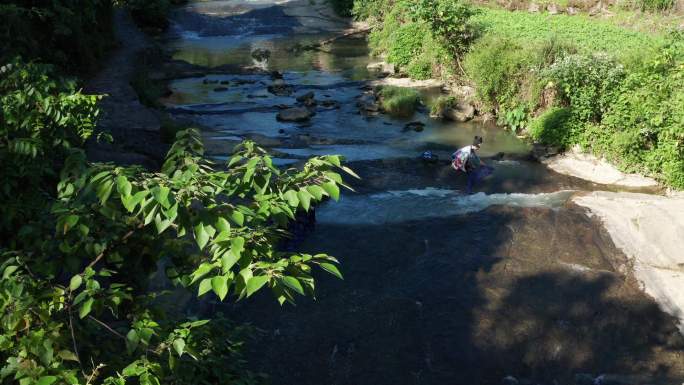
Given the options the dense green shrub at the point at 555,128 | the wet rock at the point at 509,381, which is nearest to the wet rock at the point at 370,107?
the dense green shrub at the point at 555,128

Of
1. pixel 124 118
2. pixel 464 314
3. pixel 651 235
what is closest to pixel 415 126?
A: pixel 651 235

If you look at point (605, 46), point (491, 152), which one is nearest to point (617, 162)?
point (491, 152)

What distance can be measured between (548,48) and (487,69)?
180 cm

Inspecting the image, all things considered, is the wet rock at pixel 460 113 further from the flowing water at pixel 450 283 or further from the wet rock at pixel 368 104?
the wet rock at pixel 368 104

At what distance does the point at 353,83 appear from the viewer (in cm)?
2189

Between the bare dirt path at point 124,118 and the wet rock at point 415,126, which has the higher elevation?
the bare dirt path at point 124,118

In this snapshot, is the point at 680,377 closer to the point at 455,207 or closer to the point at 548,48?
the point at 455,207

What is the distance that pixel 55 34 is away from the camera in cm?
1650

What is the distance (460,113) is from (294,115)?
5112mm

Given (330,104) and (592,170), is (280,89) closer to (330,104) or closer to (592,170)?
(330,104)

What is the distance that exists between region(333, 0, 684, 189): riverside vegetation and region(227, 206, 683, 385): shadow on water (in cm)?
367

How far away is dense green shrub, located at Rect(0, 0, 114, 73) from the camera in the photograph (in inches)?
464

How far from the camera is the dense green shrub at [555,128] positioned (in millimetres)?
15062

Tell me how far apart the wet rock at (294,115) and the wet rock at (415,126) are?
3.08 m
